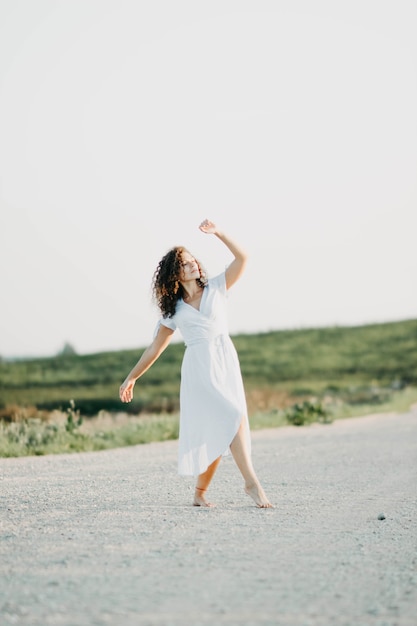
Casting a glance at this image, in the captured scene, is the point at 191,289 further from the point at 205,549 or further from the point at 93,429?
the point at 93,429

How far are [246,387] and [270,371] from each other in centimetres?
1073

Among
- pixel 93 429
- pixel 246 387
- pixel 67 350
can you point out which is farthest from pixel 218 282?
pixel 67 350

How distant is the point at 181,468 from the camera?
29.2ft

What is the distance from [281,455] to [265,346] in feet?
141

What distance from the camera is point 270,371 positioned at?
50.4m

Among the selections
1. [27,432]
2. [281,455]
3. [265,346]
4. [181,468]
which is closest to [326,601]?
[181,468]

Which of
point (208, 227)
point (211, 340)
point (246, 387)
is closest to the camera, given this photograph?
point (208, 227)

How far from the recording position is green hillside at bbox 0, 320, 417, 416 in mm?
35344

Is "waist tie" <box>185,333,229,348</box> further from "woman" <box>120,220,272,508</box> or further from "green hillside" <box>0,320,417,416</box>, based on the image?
"green hillside" <box>0,320,417,416</box>

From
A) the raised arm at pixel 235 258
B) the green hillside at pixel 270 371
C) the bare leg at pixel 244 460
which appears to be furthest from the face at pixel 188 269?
the green hillside at pixel 270 371

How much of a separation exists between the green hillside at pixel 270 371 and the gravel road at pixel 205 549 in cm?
1798

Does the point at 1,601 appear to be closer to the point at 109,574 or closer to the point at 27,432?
the point at 109,574

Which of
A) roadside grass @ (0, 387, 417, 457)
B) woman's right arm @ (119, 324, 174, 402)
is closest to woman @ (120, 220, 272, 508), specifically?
woman's right arm @ (119, 324, 174, 402)

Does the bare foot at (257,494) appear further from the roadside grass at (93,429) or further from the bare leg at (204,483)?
the roadside grass at (93,429)
